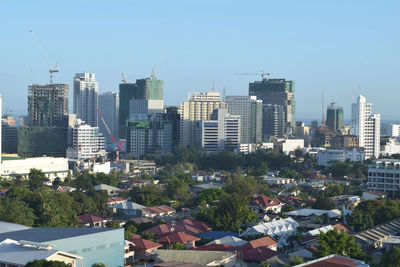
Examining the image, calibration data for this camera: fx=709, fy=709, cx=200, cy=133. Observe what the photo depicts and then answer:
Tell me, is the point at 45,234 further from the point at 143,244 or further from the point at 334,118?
the point at 334,118

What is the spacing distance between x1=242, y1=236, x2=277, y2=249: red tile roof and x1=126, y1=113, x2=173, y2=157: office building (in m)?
37.1

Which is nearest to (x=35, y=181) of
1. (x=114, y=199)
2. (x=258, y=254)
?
(x=114, y=199)

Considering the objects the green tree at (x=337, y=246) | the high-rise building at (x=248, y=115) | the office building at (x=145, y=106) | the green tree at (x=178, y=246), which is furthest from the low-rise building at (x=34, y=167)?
the office building at (x=145, y=106)

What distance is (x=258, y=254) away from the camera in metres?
18.1

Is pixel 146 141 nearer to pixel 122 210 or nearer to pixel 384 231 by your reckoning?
pixel 122 210

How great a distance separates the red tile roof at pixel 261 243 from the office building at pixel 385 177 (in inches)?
568

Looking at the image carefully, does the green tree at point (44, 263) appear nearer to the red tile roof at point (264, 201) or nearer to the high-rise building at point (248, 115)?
the red tile roof at point (264, 201)

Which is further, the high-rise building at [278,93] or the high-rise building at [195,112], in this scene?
the high-rise building at [278,93]

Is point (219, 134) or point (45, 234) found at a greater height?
point (219, 134)

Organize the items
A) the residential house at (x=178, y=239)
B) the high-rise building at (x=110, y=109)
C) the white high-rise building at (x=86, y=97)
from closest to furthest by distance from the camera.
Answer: the residential house at (x=178, y=239) < the white high-rise building at (x=86, y=97) < the high-rise building at (x=110, y=109)

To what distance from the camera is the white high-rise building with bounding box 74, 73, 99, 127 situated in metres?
78.7

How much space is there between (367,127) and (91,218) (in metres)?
39.4

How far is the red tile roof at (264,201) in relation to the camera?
28.3 m

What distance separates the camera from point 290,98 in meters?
86.3
